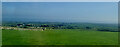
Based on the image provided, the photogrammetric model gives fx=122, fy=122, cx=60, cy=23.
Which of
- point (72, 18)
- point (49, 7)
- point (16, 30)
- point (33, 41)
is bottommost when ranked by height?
point (33, 41)

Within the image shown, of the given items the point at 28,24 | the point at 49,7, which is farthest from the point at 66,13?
the point at 28,24

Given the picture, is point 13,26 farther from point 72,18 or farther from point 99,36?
point 99,36

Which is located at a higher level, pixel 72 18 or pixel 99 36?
pixel 72 18

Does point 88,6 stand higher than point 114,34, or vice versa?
point 88,6

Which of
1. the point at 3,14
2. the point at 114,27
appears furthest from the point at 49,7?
the point at 114,27

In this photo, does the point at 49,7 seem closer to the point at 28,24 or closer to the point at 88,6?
the point at 28,24

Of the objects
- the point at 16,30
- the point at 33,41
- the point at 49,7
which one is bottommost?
the point at 33,41
